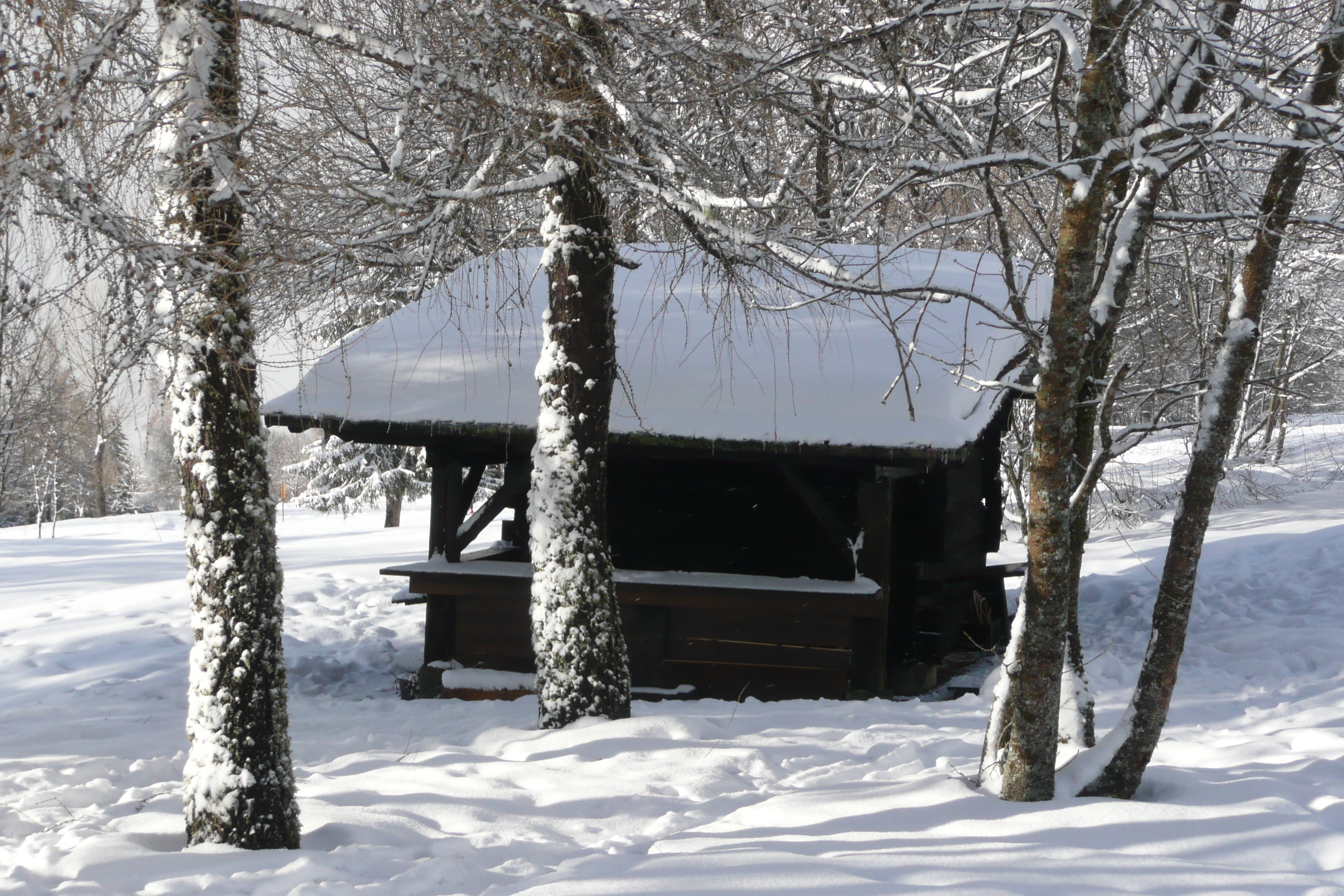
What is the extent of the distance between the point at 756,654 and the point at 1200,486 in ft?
15.3

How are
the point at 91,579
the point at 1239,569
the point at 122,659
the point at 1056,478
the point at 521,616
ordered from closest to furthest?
the point at 1056,478
the point at 521,616
the point at 122,659
the point at 1239,569
the point at 91,579

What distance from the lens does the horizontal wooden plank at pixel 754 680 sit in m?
7.84

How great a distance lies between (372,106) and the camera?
14.3ft

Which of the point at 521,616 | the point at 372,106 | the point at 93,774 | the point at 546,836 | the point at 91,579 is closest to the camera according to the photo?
the point at 546,836

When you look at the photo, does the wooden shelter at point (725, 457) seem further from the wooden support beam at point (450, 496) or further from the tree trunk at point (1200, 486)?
the tree trunk at point (1200, 486)

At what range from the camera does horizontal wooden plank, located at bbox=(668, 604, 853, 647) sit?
7.83 meters

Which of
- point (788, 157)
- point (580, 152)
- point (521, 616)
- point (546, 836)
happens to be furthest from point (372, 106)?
point (521, 616)

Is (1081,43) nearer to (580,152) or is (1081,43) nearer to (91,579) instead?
(580,152)

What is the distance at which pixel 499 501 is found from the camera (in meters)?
8.37

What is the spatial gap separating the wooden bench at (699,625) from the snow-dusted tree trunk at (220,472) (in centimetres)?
415

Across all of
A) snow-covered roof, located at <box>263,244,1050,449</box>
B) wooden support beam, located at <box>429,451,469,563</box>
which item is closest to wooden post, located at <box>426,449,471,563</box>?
wooden support beam, located at <box>429,451,469,563</box>

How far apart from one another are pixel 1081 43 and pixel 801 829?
390cm

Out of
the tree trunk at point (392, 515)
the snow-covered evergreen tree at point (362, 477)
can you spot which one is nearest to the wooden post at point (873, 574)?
the snow-covered evergreen tree at point (362, 477)

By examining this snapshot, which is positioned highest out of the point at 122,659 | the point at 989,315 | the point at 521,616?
the point at 989,315
